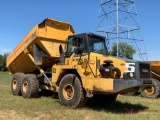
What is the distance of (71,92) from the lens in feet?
29.0

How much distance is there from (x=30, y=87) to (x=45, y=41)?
1.99 metres

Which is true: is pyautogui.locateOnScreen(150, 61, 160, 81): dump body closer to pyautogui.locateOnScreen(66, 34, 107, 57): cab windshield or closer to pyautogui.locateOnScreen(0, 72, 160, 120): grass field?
pyautogui.locateOnScreen(0, 72, 160, 120): grass field

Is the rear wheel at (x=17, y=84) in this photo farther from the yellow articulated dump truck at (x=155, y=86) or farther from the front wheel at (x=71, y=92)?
the yellow articulated dump truck at (x=155, y=86)

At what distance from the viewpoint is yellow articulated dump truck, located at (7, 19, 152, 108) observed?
788 centimetres

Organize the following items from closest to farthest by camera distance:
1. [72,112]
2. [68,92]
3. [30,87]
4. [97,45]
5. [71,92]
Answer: [72,112]
[71,92]
[68,92]
[97,45]
[30,87]

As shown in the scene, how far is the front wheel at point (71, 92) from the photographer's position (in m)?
8.34

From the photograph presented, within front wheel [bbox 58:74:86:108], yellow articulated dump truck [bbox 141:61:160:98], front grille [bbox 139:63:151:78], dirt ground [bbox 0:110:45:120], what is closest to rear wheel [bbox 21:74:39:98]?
front wheel [bbox 58:74:86:108]

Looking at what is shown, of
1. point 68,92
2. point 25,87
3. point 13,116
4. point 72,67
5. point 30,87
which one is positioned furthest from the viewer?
point 25,87

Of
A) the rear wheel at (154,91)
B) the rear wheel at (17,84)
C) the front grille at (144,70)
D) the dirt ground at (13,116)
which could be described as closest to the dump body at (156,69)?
the rear wheel at (154,91)

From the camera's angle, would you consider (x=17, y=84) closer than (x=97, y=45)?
No

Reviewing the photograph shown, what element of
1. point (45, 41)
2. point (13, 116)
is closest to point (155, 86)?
point (45, 41)

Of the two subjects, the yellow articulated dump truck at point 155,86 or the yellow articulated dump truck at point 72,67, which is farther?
the yellow articulated dump truck at point 155,86

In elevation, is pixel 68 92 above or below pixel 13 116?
above

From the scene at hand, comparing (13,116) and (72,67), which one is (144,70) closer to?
(72,67)
